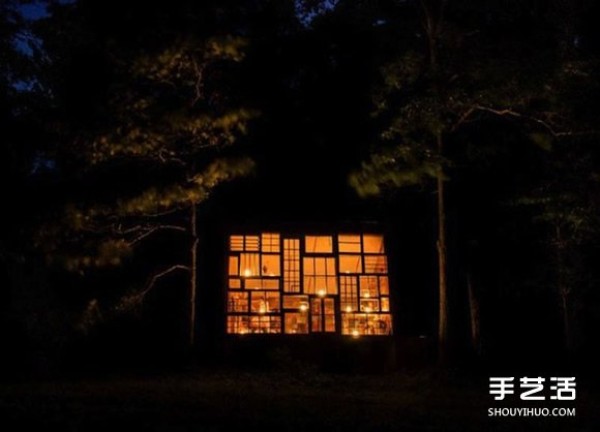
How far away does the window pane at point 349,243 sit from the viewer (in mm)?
17453

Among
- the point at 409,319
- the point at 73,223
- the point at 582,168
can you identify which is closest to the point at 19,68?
the point at 73,223

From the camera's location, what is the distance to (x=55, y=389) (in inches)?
445

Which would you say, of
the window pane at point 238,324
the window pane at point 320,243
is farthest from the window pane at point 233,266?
the window pane at point 320,243

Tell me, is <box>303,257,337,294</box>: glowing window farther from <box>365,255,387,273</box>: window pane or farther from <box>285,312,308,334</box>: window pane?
<box>365,255,387,273</box>: window pane

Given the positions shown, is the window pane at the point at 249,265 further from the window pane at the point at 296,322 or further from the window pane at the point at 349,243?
the window pane at the point at 349,243

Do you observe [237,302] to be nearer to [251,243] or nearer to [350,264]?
[251,243]

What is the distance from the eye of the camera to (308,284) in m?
17.2

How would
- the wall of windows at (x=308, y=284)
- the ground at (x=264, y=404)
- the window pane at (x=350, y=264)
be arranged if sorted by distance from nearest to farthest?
the ground at (x=264, y=404)
the wall of windows at (x=308, y=284)
the window pane at (x=350, y=264)

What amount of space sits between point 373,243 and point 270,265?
2.60 m

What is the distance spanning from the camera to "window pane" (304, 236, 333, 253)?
17.4 meters

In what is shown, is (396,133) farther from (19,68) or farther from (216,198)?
(19,68)

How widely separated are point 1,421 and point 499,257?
41.1 feet

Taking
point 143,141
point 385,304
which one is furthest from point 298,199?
point 143,141

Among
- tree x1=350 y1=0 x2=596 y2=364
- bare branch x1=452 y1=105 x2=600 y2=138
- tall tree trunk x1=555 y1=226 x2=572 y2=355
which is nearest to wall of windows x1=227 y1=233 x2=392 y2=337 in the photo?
tree x1=350 y1=0 x2=596 y2=364
